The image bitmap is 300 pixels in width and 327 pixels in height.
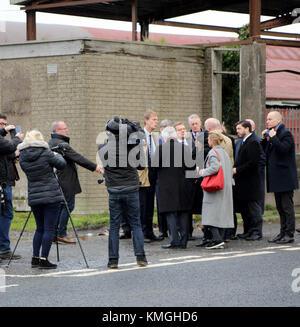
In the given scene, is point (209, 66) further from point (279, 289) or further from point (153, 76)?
point (279, 289)

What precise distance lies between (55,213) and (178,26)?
491 inches

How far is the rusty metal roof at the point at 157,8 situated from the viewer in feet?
67.5

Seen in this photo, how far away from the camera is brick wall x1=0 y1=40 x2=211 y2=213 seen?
1647cm

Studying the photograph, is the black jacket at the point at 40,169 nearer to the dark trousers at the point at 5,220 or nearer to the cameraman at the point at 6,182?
the cameraman at the point at 6,182

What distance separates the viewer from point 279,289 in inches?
324

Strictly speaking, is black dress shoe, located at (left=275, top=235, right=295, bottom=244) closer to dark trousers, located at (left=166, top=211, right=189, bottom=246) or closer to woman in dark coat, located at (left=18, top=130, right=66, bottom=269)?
dark trousers, located at (left=166, top=211, right=189, bottom=246)

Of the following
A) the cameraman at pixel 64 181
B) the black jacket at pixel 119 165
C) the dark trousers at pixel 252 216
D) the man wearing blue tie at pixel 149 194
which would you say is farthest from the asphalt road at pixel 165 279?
the black jacket at pixel 119 165

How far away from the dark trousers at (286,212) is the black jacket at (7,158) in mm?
4378

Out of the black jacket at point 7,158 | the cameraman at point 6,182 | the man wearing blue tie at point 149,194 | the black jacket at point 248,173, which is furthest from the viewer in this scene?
the man wearing blue tie at point 149,194

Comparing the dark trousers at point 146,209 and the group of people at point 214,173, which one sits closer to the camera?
the group of people at point 214,173

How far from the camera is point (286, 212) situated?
41.0ft

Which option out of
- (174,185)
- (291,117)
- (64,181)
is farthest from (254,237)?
(291,117)
